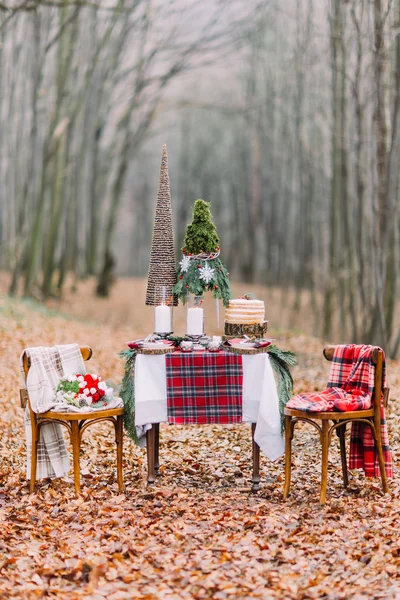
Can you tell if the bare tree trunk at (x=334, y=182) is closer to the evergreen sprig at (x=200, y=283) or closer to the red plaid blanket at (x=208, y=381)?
the evergreen sprig at (x=200, y=283)

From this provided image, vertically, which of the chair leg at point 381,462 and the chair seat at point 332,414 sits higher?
the chair seat at point 332,414

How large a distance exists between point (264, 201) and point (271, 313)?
708 centimetres

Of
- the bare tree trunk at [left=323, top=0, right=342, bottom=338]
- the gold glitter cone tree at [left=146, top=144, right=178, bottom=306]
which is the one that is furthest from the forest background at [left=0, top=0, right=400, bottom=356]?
the gold glitter cone tree at [left=146, top=144, right=178, bottom=306]

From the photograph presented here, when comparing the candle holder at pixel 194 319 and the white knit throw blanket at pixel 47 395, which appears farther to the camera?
the candle holder at pixel 194 319

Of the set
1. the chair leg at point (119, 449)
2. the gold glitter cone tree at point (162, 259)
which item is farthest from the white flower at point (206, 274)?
the chair leg at point (119, 449)

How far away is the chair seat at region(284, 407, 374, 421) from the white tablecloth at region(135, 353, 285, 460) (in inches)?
7.7

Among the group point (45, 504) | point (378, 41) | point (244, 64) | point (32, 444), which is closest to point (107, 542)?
point (45, 504)

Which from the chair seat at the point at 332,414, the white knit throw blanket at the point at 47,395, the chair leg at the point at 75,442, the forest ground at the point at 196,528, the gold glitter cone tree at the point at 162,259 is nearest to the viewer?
the forest ground at the point at 196,528

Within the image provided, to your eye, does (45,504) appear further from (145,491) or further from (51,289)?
(51,289)

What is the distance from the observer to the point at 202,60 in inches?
629

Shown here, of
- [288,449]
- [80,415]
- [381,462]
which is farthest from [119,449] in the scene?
[381,462]

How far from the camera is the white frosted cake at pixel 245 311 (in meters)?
4.83

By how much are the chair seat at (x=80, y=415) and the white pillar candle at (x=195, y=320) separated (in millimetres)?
746

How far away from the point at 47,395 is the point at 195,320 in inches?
45.4
